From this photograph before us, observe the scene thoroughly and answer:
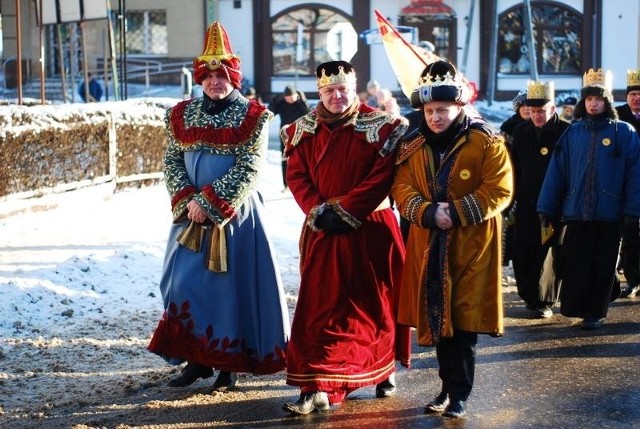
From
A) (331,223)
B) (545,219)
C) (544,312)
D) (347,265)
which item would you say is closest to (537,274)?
(544,312)

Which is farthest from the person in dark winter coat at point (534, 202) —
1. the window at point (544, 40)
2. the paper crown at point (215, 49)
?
the window at point (544, 40)

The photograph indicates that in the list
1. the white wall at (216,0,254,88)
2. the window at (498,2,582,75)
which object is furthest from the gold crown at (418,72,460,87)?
the window at (498,2,582,75)

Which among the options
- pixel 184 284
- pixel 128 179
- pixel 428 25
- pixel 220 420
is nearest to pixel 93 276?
pixel 184 284

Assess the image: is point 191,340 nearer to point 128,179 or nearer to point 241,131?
point 241,131

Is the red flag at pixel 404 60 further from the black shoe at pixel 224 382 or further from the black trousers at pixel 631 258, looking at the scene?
the black shoe at pixel 224 382

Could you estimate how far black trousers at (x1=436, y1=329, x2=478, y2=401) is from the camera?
5996 millimetres

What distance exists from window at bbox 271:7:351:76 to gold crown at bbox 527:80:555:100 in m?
29.5

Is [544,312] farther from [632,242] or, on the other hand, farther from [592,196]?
[632,242]

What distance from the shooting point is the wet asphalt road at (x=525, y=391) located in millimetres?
5980

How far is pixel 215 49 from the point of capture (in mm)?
6621

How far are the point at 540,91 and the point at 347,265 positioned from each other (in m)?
3.44

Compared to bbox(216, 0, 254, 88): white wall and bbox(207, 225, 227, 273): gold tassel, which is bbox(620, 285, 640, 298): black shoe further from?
bbox(216, 0, 254, 88): white wall

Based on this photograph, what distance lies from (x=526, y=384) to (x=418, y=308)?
1.21m

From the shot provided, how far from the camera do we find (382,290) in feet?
20.8
